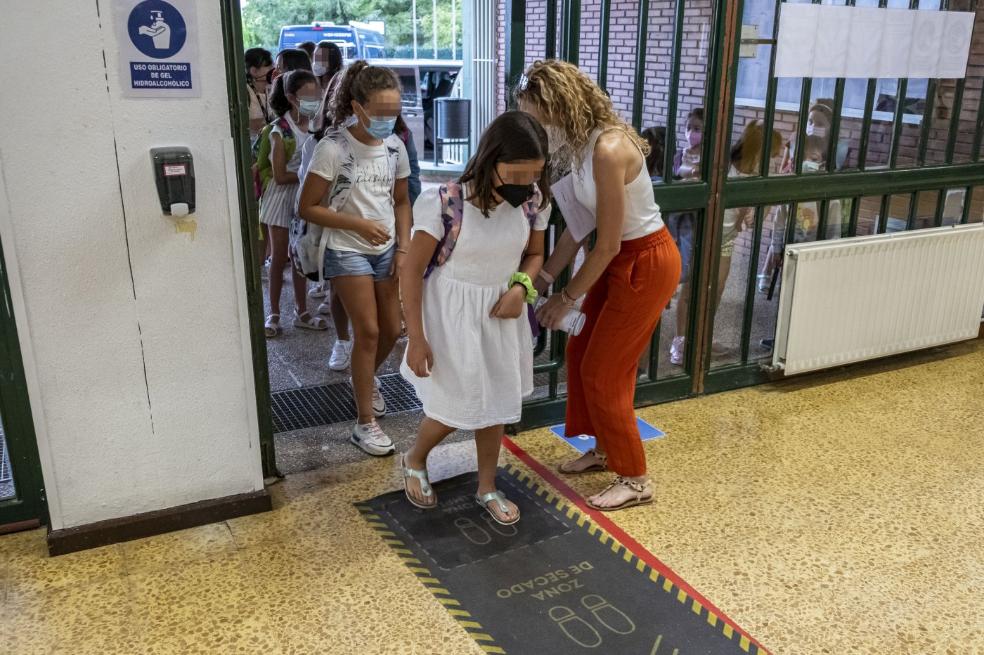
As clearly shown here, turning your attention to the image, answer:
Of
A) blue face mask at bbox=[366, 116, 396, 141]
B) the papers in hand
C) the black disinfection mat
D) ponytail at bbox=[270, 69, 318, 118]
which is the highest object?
ponytail at bbox=[270, 69, 318, 118]

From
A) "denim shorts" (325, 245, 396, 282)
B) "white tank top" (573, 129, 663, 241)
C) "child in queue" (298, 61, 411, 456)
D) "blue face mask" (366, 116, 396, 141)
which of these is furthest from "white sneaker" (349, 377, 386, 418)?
"white tank top" (573, 129, 663, 241)

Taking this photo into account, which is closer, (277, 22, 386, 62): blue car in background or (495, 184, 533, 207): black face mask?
(495, 184, 533, 207): black face mask

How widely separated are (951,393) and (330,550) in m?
3.06

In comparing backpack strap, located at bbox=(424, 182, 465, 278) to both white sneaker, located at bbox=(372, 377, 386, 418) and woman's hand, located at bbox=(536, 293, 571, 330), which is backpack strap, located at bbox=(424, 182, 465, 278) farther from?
white sneaker, located at bbox=(372, 377, 386, 418)

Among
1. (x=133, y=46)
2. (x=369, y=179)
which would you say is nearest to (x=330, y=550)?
(x=369, y=179)

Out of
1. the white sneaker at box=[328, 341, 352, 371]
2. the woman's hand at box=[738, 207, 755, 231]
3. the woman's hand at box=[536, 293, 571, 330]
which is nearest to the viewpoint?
the woman's hand at box=[536, 293, 571, 330]

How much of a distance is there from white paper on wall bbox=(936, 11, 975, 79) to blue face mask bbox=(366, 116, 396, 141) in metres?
2.76

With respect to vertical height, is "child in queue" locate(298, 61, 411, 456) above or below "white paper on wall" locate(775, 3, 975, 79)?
below

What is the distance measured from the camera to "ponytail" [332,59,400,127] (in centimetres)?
285

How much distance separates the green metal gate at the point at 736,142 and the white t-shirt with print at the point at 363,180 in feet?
1.81

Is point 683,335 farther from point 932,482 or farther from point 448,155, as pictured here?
point 448,155

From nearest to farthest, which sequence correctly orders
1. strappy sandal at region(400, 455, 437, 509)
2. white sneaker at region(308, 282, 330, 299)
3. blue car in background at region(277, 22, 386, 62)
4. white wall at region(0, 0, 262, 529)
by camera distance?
white wall at region(0, 0, 262, 529), strappy sandal at region(400, 455, 437, 509), white sneaker at region(308, 282, 330, 299), blue car in background at region(277, 22, 386, 62)

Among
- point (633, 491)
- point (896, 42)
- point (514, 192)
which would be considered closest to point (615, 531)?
point (633, 491)

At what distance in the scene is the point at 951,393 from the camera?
13.1 feet
